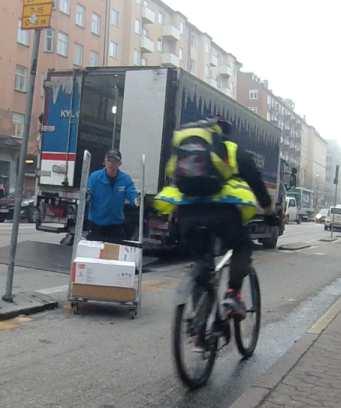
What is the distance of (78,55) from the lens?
47.5 m

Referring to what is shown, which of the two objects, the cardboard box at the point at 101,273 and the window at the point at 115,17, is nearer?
Result: the cardboard box at the point at 101,273

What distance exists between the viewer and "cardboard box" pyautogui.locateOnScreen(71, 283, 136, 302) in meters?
6.61

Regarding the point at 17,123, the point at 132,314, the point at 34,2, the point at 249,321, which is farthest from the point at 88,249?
the point at 17,123

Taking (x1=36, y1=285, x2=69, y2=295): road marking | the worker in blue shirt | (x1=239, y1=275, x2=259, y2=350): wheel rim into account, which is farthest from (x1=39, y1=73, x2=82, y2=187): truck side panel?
(x1=239, y1=275, x2=259, y2=350): wheel rim

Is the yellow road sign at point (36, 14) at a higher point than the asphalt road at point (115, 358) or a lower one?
higher

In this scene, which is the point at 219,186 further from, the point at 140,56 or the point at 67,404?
the point at 140,56

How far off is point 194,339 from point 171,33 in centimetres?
6207

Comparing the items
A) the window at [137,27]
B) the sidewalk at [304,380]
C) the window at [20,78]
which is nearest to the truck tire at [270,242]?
the sidewalk at [304,380]

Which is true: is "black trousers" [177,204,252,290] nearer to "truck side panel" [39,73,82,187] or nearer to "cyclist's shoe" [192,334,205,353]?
"cyclist's shoe" [192,334,205,353]

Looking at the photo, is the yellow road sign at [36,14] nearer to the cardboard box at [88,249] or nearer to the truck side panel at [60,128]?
the cardboard box at [88,249]

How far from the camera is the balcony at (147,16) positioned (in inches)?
2280

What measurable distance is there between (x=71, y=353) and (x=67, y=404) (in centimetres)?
123

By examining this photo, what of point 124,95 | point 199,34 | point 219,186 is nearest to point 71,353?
point 219,186

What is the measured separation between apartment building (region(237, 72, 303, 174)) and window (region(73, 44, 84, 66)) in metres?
45.0
